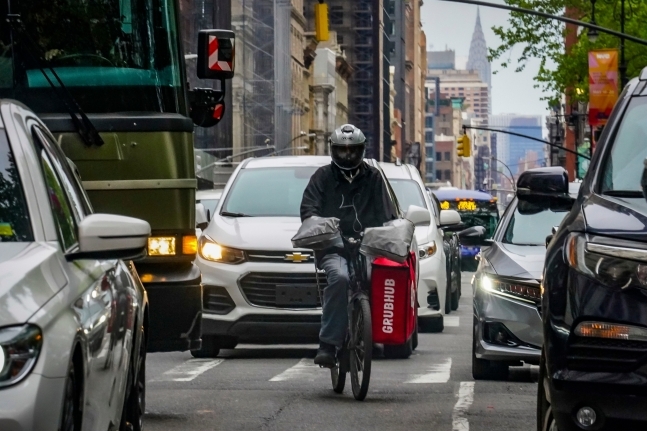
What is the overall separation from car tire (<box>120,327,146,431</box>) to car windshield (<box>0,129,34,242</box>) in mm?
1500

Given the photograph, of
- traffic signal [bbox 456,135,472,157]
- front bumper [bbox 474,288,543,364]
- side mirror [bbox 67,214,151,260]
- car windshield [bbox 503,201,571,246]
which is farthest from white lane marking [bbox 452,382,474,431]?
traffic signal [bbox 456,135,472,157]

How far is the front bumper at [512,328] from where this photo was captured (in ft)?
39.1

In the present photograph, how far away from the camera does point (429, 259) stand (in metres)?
17.7

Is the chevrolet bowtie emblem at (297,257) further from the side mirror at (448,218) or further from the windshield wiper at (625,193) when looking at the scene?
the windshield wiper at (625,193)

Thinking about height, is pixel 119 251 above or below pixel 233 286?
above

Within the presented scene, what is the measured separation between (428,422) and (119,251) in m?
4.04

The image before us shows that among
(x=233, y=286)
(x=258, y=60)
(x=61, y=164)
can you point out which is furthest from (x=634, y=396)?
(x=258, y=60)

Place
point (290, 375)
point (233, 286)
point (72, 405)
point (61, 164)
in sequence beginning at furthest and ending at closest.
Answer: point (233, 286)
point (290, 375)
point (61, 164)
point (72, 405)

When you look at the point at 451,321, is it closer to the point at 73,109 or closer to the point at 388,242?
the point at 388,242

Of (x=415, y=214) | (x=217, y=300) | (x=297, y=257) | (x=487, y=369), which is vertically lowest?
(x=487, y=369)

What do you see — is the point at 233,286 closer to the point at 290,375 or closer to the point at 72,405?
the point at 290,375

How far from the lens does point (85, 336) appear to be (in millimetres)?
5477

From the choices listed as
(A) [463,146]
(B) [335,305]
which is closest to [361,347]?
(B) [335,305]

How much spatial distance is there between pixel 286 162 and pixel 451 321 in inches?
273
